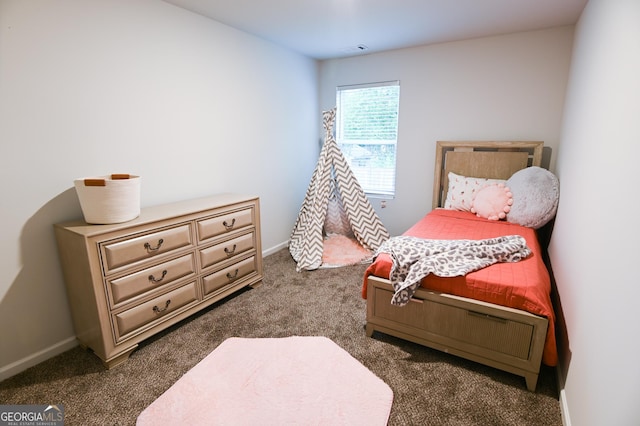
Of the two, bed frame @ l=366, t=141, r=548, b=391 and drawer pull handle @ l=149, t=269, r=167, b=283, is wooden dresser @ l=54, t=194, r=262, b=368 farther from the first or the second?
bed frame @ l=366, t=141, r=548, b=391

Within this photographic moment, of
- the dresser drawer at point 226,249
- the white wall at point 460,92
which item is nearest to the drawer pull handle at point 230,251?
the dresser drawer at point 226,249

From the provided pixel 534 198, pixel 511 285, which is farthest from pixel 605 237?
pixel 534 198

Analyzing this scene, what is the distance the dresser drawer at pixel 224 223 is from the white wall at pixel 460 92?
1.95 metres

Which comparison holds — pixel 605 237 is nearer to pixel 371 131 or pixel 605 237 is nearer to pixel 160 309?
pixel 160 309

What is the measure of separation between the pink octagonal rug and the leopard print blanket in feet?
1.72

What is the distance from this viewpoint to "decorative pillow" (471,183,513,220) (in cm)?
283

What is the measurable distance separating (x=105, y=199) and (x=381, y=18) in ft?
7.95

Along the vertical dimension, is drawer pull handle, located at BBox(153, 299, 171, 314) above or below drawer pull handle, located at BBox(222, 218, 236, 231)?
below

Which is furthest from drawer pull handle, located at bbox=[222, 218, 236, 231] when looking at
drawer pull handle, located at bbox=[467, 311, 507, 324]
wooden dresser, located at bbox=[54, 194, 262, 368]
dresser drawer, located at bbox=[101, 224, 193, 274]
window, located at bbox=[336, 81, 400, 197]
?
window, located at bbox=[336, 81, 400, 197]

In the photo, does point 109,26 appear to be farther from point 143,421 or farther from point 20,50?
point 143,421

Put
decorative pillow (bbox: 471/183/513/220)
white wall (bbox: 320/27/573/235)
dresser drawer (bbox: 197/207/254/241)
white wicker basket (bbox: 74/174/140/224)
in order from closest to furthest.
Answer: white wicker basket (bbox: 74/174/140/224) < dresser drawer (bbox: 197/207/254/241) < decorative pillow (bbox: 471/183/513/220) < white wall (bbox: 320/27/573/235)

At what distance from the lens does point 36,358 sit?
186 cm

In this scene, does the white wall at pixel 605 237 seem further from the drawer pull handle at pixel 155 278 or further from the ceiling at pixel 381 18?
the drawer pull handle at pixel 155 278

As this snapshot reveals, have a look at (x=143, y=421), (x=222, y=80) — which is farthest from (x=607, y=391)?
(x=222, y=80)
